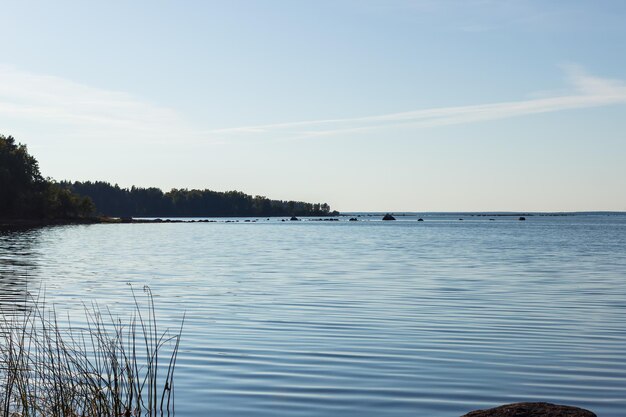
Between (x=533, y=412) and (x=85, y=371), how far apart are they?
6294 mm

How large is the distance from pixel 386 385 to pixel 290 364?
266 cm

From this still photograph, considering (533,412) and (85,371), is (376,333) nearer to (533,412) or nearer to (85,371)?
(85,371)

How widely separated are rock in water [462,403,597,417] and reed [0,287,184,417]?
13.4 feet

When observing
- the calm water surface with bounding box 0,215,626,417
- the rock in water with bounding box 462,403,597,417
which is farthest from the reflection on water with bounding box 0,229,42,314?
the rock in water with bounding box 462,403,597,417

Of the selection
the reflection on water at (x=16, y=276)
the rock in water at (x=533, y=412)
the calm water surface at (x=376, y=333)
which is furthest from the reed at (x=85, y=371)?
the rock in water at (x=533, y=412)

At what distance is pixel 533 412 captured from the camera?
906 cm

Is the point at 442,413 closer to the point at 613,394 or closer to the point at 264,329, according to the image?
the point at 613,394

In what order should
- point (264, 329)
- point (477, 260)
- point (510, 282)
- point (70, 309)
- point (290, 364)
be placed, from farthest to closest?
point (477, 260), point (510, 282), point (70, 309), point (264, 329), point (290, 364)

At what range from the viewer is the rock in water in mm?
8930

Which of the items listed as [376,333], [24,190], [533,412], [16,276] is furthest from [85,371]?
[24,190]

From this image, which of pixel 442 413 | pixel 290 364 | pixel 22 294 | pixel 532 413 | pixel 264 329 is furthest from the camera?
pixel 22 294

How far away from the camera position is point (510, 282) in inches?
1399

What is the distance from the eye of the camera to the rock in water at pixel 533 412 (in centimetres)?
893

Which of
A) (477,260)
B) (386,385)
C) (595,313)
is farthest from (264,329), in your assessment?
(477,260)
